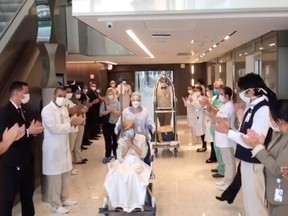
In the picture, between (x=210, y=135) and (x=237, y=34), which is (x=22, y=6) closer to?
(x=237, y=34)

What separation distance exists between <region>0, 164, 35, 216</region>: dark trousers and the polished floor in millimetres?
533

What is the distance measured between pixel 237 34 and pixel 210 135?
83.5 inches

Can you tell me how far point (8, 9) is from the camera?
249 inches

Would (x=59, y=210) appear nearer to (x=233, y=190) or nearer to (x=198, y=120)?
(x=233, y=190)

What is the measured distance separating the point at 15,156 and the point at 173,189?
2.48 meters

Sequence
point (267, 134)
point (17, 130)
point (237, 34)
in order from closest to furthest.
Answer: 1. point (17, 130)
2. point (267, 134)
3. point (237, 34)

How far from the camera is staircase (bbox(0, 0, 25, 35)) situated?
19.3ft

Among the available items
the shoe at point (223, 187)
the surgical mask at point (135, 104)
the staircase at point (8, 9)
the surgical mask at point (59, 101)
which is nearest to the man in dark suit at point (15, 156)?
the surgical mask at point (59, 101)

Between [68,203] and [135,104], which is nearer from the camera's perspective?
[68,203]

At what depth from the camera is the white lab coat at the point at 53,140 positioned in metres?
4.36

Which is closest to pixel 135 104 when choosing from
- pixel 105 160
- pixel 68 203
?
pixel 68 203

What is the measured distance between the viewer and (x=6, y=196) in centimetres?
376

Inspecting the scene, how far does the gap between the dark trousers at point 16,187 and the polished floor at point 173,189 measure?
21.0 inches

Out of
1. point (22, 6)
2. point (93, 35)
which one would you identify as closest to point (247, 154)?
point (22, 6)
